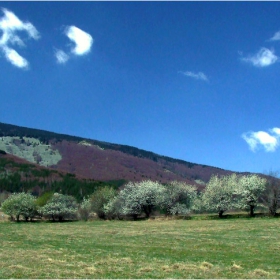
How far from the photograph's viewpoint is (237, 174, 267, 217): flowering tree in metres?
74.1

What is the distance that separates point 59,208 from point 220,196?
39.0 m

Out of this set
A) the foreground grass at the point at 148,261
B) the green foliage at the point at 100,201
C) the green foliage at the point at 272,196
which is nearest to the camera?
the foreground grass at the point at 148,261

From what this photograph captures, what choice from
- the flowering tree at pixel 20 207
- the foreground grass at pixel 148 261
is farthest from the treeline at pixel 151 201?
the foreground grass at pixel 148 261

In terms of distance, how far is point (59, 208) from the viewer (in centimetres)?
7812

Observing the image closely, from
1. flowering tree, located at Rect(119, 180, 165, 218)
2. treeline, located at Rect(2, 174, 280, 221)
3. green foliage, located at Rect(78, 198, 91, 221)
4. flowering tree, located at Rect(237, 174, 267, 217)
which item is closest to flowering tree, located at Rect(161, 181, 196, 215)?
treeline, located at Rect(2, 174, 280, 221)

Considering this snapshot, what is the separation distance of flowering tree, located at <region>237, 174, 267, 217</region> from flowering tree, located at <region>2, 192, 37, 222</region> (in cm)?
4895

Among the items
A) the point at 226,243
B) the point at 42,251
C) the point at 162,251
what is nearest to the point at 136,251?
the point at 162,251

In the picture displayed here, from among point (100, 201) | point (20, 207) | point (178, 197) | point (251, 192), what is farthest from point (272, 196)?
point (20, 207)

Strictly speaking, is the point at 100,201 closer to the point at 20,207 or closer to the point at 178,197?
the point at 20,207

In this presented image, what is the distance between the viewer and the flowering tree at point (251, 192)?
74062 millimetres

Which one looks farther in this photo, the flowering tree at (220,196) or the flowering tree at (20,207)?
the flowering tree at (220,196)

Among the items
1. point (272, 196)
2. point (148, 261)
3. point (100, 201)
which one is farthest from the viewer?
point (100, 201)

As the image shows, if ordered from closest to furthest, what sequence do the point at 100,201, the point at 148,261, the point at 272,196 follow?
the point at 148,261 → the point at 272,196 → the point at 100,201

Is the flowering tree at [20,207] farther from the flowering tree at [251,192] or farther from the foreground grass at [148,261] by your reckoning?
the foreground grass at [148,261]
